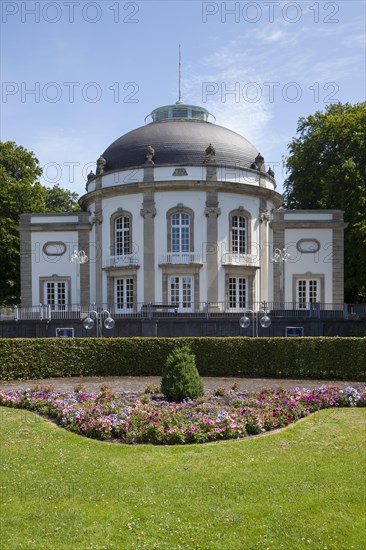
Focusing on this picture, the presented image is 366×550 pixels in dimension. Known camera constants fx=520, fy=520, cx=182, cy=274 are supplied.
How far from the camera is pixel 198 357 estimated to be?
1909 cm

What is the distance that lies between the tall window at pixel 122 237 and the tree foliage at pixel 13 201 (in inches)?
444

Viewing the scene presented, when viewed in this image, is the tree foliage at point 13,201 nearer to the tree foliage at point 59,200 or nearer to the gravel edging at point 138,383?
the tree foliage at point 59,200

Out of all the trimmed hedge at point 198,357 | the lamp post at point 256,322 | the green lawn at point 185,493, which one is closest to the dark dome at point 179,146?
the lamp post at point 256,322

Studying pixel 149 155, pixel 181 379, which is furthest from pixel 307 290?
pixel 181 379

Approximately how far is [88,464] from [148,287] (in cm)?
2356

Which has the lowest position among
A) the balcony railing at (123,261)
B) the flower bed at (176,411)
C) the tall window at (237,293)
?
the flower bed at (176,411)

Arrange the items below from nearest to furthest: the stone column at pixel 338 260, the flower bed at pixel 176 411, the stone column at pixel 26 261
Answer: the flower bed at pixel 176 411, the stone column at pixel 338 260, the stone column at pixel 26 261

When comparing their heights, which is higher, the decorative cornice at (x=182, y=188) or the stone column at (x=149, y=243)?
the decorative cornice at (x=182, y=188)

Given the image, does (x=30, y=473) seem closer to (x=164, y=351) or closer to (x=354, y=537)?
(x=354, y=537)

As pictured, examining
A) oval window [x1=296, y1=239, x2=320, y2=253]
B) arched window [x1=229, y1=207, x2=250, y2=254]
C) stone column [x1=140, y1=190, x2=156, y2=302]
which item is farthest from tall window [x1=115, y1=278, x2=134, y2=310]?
oval window [x1=296, y1=239, x2=320, y2=253]

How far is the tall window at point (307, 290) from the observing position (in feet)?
114

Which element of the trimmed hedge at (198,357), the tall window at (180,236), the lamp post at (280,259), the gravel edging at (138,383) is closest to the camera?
the gravel edging at (138,383)

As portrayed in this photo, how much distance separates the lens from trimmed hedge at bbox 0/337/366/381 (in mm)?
18344

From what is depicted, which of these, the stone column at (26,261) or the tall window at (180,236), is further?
the stone column at (26,261)
